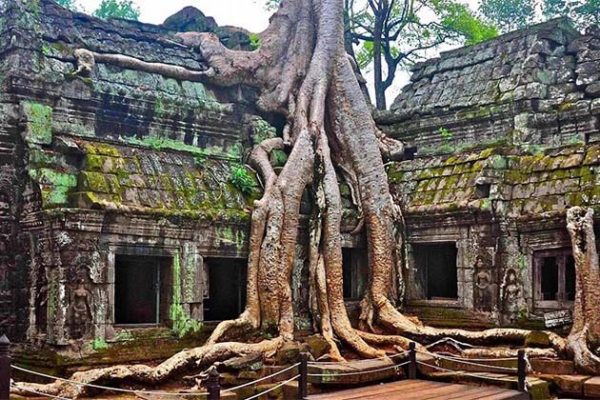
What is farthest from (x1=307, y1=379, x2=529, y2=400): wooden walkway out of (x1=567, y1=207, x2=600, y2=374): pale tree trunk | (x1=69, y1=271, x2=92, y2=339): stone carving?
(x1=69, y1=271, x2=92, y2=339): stone carving

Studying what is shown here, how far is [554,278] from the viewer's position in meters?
11.0

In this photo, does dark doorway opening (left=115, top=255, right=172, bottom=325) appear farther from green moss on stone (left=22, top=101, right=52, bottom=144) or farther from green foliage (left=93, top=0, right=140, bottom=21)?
green foliage (left=93, top=0, right=140, bottom=21)

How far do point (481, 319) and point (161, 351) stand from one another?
4502mm

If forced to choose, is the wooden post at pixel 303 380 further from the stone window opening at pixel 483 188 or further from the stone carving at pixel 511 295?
the stone window opening at pixel 483 188

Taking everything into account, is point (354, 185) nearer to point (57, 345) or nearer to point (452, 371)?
point (452, 371)

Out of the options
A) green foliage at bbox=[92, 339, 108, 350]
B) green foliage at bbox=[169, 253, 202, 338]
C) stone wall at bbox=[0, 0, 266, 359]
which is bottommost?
green foliage at bbox=[92, 339, 108, 350]

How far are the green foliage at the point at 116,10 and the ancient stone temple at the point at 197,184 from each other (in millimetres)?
13062

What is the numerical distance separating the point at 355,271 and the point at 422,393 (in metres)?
3.63

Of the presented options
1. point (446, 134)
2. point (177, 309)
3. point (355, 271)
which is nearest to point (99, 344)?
point (177, 309)

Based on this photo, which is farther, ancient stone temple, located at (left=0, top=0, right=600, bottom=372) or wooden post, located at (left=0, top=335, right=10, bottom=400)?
ancient stone temple, located at (left=0, top=0, right=600, bottom=372)

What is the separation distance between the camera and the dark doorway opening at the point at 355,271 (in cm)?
1204

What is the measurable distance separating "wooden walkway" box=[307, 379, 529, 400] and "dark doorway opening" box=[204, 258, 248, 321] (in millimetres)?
2613

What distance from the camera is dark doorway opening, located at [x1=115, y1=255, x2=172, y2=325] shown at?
9930 mm

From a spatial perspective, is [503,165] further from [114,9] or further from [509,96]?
[114,9]
